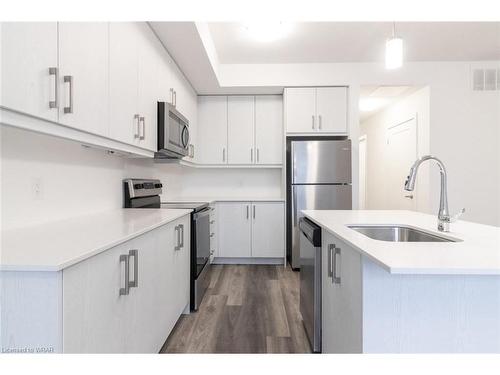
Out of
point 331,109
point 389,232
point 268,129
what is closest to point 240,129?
point 268,129

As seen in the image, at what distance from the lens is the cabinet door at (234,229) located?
378 centimetres

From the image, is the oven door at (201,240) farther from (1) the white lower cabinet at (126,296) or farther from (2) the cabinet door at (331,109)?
(2) the cabinet door at (331,109)

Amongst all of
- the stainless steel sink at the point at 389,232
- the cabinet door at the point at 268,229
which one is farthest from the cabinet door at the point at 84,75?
the cabinet door at the point at 268,229

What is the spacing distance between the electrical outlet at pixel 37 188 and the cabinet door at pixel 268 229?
252cm

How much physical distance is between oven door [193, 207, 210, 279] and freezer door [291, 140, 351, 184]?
133 cm

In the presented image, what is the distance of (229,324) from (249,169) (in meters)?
2.51

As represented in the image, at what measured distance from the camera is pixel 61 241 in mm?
1103

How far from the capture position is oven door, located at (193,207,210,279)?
2.48 metres

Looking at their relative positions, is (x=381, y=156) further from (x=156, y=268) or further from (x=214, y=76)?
(x=156, y=268)

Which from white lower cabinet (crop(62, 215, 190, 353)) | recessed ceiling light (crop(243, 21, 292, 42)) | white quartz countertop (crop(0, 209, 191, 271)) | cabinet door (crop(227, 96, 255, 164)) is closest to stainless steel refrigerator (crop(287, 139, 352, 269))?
cabinet door (crop(227, 96, 255, 164))

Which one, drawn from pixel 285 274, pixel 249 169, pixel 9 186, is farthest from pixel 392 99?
pixel 9 186

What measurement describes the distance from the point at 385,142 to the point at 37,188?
5.29 meters

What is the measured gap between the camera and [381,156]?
548cm

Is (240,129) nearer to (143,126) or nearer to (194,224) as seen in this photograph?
(194,224)
